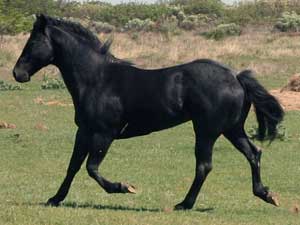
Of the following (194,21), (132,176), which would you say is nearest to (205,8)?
(194,21)

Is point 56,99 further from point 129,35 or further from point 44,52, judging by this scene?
point 129,35

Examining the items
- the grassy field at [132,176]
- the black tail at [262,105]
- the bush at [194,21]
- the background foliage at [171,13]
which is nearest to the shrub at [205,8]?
the background foliage at [171,13]

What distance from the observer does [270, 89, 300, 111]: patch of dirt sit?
26.2 meters

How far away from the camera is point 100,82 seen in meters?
10.3

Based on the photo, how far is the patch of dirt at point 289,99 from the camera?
26195 millimetres

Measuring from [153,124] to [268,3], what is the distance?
A: 69683mm

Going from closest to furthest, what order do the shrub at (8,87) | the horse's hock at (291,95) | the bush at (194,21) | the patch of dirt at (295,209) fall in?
the patch of dirt at (295,209), the horse's hock at (291,95), the shrub at (8,87), the bush at (194,21)

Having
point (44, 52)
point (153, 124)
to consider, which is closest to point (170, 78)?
point (153, 124)

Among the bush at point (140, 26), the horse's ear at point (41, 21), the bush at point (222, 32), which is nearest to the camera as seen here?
the horse's ear at point (41, 21)

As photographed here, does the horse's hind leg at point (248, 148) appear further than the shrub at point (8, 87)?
No

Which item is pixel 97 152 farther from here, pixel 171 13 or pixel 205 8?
pixel 205 8

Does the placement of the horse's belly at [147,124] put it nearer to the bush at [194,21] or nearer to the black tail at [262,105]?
the black tail at [262,105]

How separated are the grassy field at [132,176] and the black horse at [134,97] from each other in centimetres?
63

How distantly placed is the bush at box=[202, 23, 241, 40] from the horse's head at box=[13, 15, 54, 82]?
142 feet
